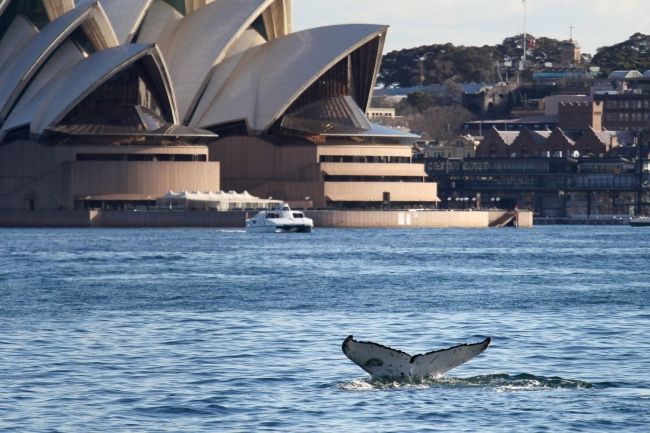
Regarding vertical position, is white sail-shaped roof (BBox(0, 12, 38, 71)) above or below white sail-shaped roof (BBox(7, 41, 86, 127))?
above

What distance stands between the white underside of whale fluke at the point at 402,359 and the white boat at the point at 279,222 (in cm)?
8967

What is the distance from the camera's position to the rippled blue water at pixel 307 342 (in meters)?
30.3

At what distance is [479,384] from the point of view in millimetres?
33219

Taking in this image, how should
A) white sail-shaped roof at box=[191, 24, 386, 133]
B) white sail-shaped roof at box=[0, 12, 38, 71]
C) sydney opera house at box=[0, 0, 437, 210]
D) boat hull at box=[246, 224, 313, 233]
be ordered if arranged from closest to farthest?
boat hull at box=[246, 224, 313, 233], sydney opera house at box=[0, 0, 437, 210], white sail-shaped roof at box=[0, 12, 38, 71], white sail-shaped roof at box=[191, 24, 386, 133]

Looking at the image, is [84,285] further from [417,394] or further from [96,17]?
[96,17]

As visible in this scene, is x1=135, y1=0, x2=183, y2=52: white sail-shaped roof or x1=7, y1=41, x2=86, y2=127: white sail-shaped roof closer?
x1=7, y1=41, x2=86, y2=127: white sail-shaped roof

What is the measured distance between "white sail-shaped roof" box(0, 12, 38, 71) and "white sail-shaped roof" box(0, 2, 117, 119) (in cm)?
49

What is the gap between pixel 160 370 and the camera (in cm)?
3531

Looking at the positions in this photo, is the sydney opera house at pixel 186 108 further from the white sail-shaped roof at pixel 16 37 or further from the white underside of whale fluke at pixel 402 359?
the white underside of whale fluke at pixel 402 359

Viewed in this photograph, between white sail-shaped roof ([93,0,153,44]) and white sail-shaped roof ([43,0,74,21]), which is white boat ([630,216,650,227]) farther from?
white sail-shaped roof ([43,0,74,21])

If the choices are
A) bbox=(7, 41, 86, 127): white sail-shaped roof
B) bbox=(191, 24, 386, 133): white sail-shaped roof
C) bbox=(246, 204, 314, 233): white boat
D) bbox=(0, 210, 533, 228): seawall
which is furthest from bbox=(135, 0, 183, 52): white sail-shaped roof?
bbox=(246, 204, 314, 233): white boat

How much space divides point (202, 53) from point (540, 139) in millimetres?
67834

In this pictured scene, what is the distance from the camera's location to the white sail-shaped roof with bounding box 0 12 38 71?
135 m

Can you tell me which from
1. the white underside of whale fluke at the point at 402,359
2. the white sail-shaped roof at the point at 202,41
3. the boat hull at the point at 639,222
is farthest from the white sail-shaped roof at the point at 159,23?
the white underside of whale fluke at the point at 402,359
